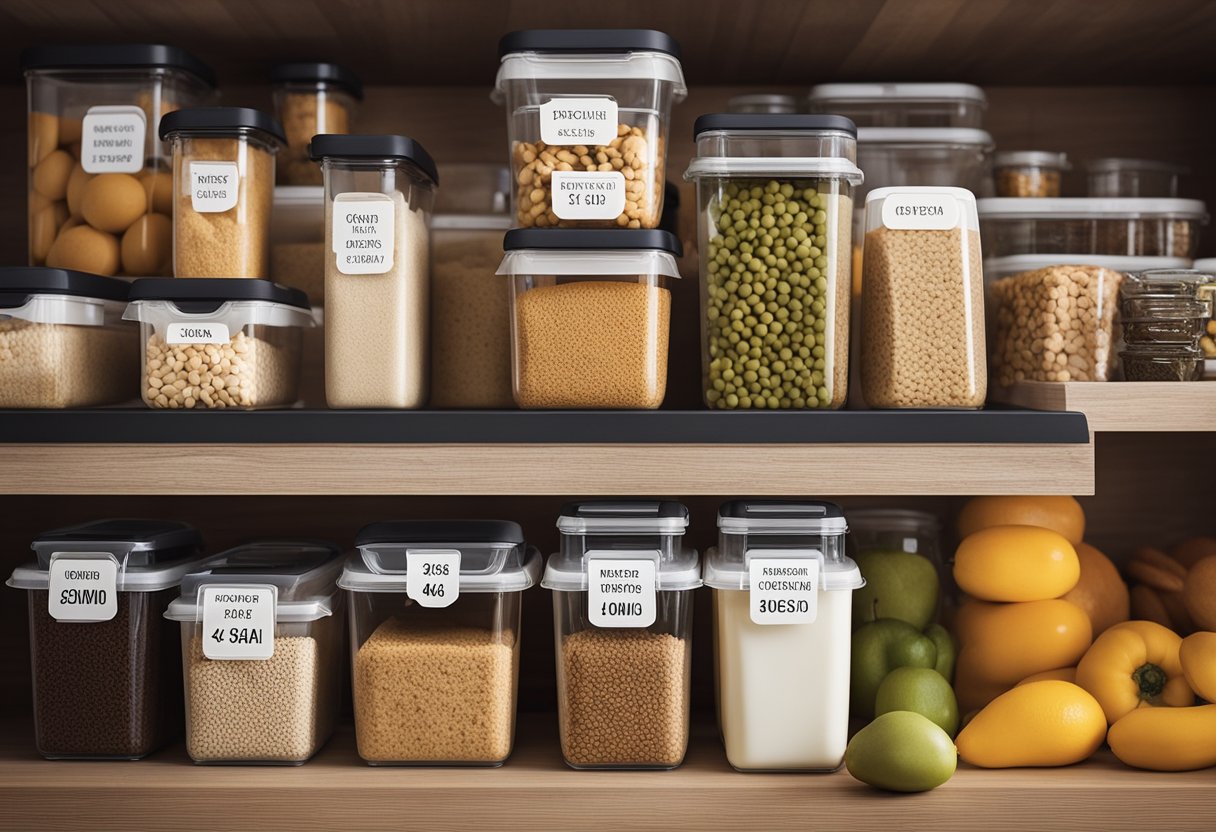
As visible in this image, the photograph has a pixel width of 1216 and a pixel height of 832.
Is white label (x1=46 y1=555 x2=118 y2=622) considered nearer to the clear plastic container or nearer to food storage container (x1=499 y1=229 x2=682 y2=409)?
food storage container (x1=499 y1=229 x2=682 y2=409)

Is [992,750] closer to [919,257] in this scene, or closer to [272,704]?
[919,257]

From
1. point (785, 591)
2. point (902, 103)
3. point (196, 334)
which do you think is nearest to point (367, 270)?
point (196, 334)

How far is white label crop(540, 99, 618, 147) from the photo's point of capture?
1.07m

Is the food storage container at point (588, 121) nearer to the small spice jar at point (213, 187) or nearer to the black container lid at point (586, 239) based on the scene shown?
the black container lid at point (586, 239)

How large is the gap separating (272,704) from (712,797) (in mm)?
471

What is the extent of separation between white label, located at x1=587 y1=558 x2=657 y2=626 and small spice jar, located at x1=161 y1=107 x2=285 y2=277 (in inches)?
20.5

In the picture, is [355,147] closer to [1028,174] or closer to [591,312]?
[591,312]

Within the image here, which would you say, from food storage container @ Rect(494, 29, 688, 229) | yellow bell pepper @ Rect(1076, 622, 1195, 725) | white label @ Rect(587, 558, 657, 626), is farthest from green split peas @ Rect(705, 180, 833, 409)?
yellow bell pepper @ Rect(1076, 622, 1195, 725)

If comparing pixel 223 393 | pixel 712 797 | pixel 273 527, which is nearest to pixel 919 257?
pixel 712 797

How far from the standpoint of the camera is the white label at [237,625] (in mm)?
1076

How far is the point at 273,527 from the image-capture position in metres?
1.42

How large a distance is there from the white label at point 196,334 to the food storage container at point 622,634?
408mm

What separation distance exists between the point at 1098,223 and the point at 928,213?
29 centimetres

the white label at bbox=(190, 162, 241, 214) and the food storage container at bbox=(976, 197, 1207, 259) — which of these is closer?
the white label at bbox=(190, 162, 241, 214)
